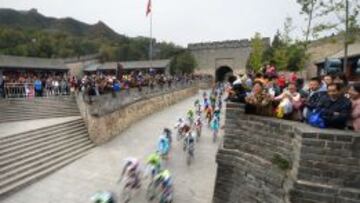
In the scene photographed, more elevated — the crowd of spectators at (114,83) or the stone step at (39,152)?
the crowd of spectators at (114,83)

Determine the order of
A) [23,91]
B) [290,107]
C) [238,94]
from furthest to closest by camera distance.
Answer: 1. [23,91]
2. [238,94]
3. [290,107]

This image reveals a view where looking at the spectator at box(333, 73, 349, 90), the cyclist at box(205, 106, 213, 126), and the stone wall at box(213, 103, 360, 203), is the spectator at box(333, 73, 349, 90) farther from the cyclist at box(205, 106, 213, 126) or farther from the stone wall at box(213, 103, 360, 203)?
the cyclist at box(205, 106, 213, 126)

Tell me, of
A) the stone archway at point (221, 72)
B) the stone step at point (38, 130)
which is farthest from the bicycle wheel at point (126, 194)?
the stone archway at point (221, 72)

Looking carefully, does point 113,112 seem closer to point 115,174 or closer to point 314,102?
point 115,174

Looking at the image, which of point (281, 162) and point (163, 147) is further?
point (163, 147)

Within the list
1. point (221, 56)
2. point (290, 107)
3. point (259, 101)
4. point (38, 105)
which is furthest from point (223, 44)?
point (290, 107)

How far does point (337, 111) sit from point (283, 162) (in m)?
1.23

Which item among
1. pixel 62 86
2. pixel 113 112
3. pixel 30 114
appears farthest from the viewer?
pixel 62 86

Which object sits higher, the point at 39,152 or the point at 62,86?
the point at 62,86

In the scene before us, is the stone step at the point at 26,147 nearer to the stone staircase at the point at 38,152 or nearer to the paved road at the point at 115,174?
the stone staircase at the point at 38,152

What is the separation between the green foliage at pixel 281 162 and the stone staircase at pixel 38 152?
9.22 meters

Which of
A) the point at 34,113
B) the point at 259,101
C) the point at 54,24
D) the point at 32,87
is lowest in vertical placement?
the point at 34,113

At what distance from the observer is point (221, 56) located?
56.7m

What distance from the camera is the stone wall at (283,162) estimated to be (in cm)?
450
